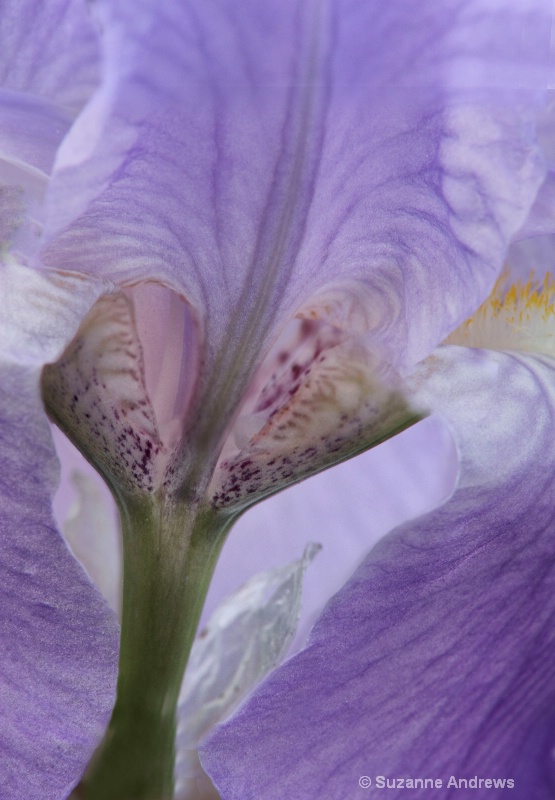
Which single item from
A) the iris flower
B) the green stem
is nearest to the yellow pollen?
the iris flower

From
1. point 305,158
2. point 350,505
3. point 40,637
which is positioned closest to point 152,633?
point 40,637

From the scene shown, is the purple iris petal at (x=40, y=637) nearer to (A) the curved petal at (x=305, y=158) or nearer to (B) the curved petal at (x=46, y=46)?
(A) the curved petal at (x=305, y=158)

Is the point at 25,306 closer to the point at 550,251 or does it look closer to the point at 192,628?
the point at 192,628

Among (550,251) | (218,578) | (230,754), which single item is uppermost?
(550,251)

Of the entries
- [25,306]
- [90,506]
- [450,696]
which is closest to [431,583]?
[450,696]

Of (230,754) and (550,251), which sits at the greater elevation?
(550,251)

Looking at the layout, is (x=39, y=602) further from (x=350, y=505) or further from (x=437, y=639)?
(x=350, y=505)

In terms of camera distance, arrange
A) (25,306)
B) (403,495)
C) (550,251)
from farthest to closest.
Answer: (403,495)
(550,251)
(25,306)
